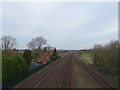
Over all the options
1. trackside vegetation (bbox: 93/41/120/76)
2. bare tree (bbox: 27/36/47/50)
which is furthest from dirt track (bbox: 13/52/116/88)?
bare tree (bbox: 27/36/47/50)

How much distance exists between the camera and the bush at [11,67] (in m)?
23.8

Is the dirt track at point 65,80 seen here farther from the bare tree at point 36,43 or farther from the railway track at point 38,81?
the bare tree at point 36,43

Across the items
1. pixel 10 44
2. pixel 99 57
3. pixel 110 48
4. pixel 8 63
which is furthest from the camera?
pixel 10 44

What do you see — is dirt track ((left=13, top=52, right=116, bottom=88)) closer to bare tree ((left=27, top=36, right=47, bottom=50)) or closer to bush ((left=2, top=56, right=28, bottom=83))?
bush ((left=2, top=56, right=28, bottom=83))

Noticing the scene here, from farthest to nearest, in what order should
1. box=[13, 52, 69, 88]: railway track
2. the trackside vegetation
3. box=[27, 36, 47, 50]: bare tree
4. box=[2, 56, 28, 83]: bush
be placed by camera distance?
box=[27, 36, 47, 50]: bare tree < the trackside vegetation < box=[13, 52, 69, 88]: railway track < box=[2, 56, 28, 83]: bush

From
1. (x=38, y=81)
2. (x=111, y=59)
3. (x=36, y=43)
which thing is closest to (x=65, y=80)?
(x=38, y=81)

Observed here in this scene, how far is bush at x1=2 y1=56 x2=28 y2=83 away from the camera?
78.2ft

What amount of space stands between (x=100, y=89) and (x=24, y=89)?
9.01m

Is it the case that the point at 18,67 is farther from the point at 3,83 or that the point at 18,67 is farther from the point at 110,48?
the point at 110,48

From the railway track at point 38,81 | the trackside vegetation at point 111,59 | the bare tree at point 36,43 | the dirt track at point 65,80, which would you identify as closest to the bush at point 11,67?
the dirt track at point 65,80

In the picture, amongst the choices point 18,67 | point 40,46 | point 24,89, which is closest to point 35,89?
point 24,89

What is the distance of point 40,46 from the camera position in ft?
306

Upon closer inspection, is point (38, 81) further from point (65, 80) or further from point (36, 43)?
point (36, 43)

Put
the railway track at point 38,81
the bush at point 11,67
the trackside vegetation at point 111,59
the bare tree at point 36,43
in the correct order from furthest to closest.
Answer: the bare tree at point 36,43
the trackside vegetation at point 111,59
the railway track at point 38,81
the bush at point 11,67
